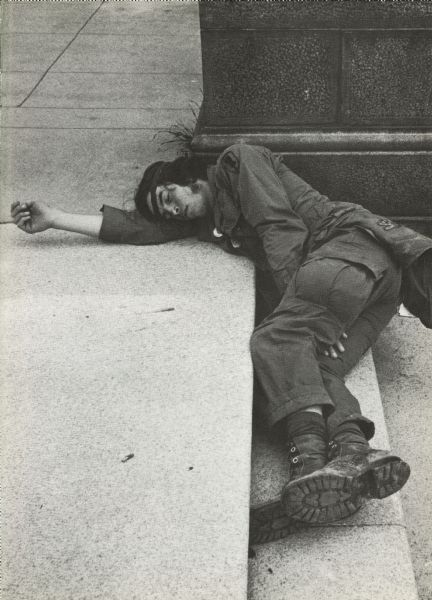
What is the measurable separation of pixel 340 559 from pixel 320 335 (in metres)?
0.87

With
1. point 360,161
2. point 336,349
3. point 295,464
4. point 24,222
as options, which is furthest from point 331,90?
point 295,464

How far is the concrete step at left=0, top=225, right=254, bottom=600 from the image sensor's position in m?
2.24

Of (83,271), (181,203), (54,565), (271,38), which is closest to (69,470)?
(54,565)

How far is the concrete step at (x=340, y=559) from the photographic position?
2.46 meters

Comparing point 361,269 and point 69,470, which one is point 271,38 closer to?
point 361,269

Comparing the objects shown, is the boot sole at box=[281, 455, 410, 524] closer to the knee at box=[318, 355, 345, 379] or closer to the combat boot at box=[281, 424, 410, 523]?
the combat boot at box=[281, 424, 410, 523]

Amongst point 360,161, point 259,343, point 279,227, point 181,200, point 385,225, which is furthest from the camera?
point 360,161

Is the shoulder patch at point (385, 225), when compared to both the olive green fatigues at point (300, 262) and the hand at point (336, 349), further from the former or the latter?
the hand at point (336, 349)

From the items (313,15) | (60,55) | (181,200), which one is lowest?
(60,55)

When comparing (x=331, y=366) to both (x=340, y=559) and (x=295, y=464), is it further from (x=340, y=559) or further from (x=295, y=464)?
(x=340, y=559)

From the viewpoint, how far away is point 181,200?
3822 mm

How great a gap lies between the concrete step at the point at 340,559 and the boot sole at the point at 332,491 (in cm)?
11

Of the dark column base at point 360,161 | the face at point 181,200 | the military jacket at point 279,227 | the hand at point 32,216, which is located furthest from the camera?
the dark column base at point 360,161

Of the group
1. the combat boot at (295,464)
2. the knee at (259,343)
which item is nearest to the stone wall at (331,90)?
the knee at (259,343)
